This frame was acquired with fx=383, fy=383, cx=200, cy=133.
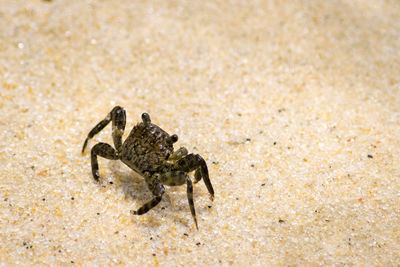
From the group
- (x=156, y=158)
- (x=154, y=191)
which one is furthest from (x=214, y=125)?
(x=154, y=191)

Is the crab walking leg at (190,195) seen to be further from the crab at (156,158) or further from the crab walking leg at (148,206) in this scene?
the crab walking leg at (148,206)

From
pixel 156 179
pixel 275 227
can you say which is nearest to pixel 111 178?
pixel 156 179

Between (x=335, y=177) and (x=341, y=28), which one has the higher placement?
(x=341, y=28)

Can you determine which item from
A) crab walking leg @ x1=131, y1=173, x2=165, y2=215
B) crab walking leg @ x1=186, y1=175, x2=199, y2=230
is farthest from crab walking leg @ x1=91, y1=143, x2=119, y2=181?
crab walking leg @ x1=186, y1=175, x2=199, y2=230

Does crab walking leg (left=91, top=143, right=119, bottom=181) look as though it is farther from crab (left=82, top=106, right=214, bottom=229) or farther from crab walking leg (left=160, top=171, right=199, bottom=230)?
crab walking leg (left=160, top=171, right=199, bottom=230)

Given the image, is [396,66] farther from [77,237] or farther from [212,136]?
[77,237]

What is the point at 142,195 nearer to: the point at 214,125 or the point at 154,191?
the point at 154,191

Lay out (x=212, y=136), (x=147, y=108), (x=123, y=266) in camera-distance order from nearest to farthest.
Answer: (x=123, y=266)
(x=212, y=136)
(x=147, y=108)

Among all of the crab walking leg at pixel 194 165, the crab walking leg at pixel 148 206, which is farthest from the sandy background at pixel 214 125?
the crab walking leg at pixel 194 165
